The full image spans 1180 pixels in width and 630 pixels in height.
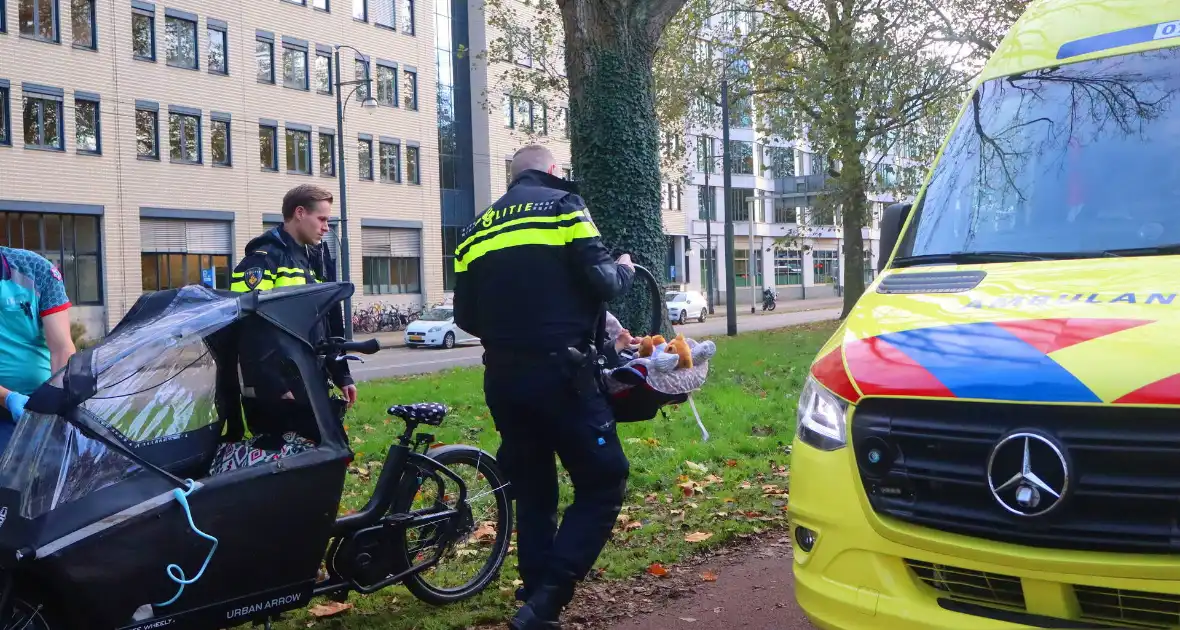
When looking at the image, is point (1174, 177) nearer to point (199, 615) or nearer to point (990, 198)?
point (990, 198)

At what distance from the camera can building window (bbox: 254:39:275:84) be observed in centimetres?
3725

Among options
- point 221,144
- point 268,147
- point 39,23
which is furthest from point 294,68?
point 39,23

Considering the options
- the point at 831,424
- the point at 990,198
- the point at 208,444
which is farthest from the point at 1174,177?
the point at 208,444

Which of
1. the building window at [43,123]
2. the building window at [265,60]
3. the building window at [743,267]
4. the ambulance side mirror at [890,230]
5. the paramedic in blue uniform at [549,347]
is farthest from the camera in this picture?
the building window at [743,267]

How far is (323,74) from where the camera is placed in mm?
39969

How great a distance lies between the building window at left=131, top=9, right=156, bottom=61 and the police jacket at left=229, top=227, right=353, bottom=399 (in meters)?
31.8

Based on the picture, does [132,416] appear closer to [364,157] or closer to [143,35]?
[143,35]

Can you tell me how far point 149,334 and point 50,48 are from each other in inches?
1252

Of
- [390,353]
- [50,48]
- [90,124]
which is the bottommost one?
[390,353]

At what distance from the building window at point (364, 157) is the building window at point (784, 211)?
37562 mm

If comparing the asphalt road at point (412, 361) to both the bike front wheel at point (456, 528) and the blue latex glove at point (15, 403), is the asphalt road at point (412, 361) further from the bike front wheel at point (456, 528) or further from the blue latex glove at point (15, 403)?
the blue latex glove at point (15, 403)

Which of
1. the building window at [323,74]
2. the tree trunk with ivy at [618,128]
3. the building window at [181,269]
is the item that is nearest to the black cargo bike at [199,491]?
the tree trunk with ivy at [618,128]

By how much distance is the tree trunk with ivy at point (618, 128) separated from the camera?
9922 millimetres

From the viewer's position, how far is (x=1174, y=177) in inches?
142
